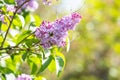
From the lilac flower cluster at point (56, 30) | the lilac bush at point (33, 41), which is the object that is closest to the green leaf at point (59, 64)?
the lilac bush at point (33, 41)

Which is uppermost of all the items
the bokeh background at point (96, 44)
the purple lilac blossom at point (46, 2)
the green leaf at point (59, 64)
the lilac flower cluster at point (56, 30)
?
the bokeh background at point (96, 44)

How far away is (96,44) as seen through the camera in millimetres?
17922

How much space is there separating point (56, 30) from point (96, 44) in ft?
50.2

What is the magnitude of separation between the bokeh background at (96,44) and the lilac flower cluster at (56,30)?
1420 centimetres

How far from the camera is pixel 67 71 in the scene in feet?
56.2

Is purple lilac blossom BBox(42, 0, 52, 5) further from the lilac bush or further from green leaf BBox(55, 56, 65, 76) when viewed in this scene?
green leaf BBox(55, 56, 65, 76)

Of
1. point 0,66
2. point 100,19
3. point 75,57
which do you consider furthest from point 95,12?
point 0,66

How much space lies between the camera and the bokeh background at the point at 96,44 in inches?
682

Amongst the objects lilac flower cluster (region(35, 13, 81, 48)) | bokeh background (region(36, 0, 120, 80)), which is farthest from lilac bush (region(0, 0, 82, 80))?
bokeh background (region(36, 0, 120, 80))

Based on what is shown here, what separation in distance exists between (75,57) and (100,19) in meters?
1.55

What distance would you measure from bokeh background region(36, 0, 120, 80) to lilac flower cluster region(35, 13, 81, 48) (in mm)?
14198

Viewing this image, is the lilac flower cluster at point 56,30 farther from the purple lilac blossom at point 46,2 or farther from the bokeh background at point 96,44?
the bokeh background at point 96,44

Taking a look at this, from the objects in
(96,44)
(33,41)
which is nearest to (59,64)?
(33,41)

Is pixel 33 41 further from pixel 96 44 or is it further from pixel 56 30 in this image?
pixel 96 44
